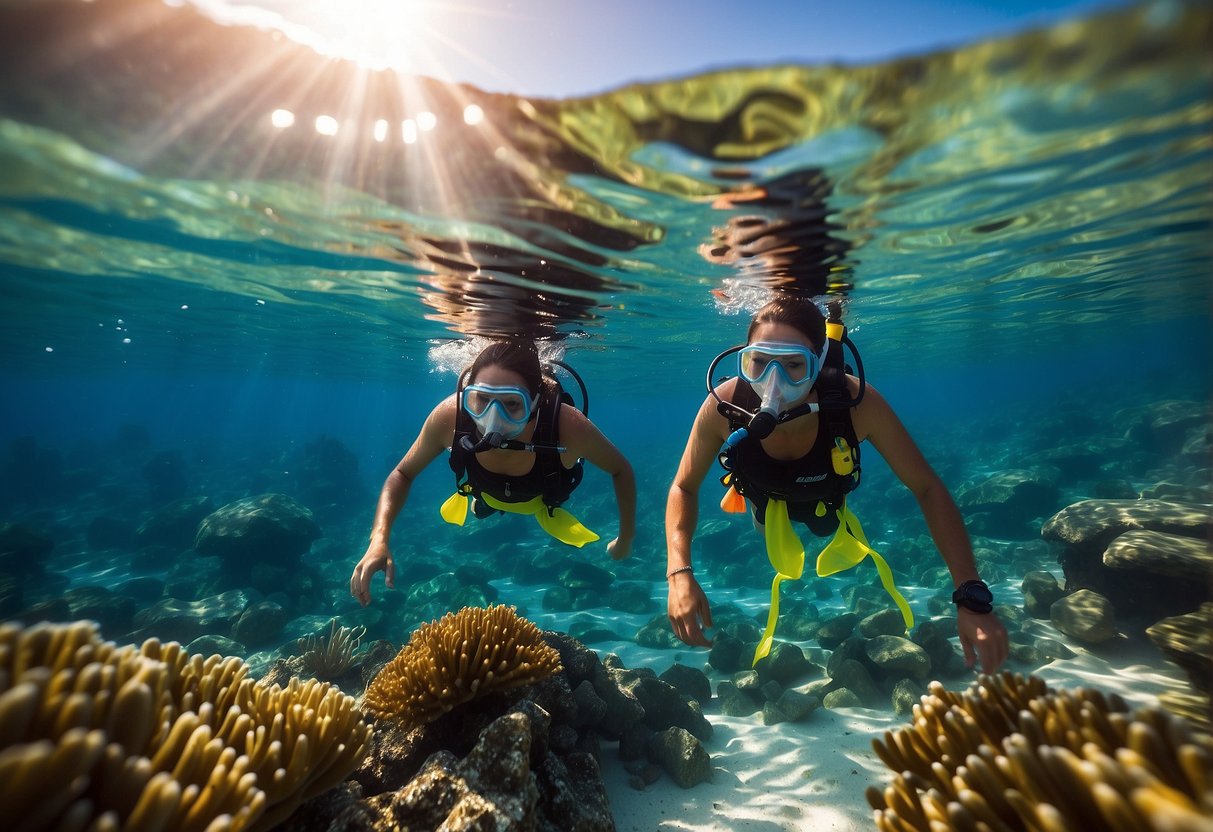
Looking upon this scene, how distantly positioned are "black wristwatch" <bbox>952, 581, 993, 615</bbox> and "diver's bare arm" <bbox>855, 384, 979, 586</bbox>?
0.26ft

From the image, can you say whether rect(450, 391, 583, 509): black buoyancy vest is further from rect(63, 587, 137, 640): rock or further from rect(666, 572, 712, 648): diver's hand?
rect(63, 587, 137, 640): rock

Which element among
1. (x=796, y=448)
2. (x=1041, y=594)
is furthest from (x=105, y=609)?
(x=1041, y=594)

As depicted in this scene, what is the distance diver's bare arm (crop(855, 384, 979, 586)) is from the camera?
140 inches

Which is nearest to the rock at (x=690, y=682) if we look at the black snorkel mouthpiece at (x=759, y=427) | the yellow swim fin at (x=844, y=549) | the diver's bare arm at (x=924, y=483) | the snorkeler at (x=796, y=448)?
the snorkeler at (x=796, y=448)

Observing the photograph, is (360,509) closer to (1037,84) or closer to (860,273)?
(860,273)

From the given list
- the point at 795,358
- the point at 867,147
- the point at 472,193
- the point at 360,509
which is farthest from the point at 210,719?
the point at 360,509

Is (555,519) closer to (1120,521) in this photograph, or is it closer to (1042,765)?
(1042,765)

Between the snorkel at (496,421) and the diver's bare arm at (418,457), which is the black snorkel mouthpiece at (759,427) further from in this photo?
the diver's bare arm at (418,457)

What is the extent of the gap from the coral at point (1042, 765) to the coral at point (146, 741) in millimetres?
2829

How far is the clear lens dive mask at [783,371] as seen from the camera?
436cm

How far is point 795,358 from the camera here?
438 centimetres

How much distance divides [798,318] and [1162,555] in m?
6.54

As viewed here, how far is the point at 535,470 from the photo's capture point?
549 centimetres

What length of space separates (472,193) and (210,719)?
5879mm
